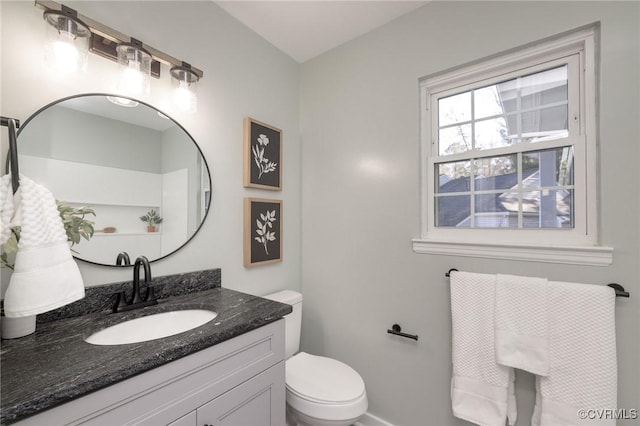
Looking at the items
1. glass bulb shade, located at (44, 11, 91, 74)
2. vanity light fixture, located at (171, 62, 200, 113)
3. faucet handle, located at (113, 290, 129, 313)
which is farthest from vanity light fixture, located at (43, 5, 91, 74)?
faucet handle, located at (113, 290, 129, 313)

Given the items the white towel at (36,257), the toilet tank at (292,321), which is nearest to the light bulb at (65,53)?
the white towel at (36,257)

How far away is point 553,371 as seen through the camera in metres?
1.14

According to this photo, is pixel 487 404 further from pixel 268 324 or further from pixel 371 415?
pixel 268 324

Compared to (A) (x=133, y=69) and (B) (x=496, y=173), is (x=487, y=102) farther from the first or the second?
(A) (x=133, y=69)

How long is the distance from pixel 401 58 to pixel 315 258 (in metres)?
1.46

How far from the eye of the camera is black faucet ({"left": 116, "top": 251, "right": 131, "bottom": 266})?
1184 mm

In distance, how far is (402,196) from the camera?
1.63 meters

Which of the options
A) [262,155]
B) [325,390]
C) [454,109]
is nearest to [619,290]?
[454,109]

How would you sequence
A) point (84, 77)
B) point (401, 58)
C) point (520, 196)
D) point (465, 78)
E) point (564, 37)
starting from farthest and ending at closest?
point (401, 58) < point (465, 78) < point (520, 196) < point (564, 37) < point (84, 77)

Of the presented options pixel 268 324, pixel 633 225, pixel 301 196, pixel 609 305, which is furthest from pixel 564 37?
pixel 268 324

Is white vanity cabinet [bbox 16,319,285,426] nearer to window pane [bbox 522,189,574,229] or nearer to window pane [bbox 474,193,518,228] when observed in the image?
window pane [bbox 474,193,518,228]

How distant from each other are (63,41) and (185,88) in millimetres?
457

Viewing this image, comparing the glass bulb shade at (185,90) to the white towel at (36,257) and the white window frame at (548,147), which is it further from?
the white window frame at (548,147)

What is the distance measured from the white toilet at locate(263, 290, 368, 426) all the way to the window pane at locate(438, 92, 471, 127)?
157cm
